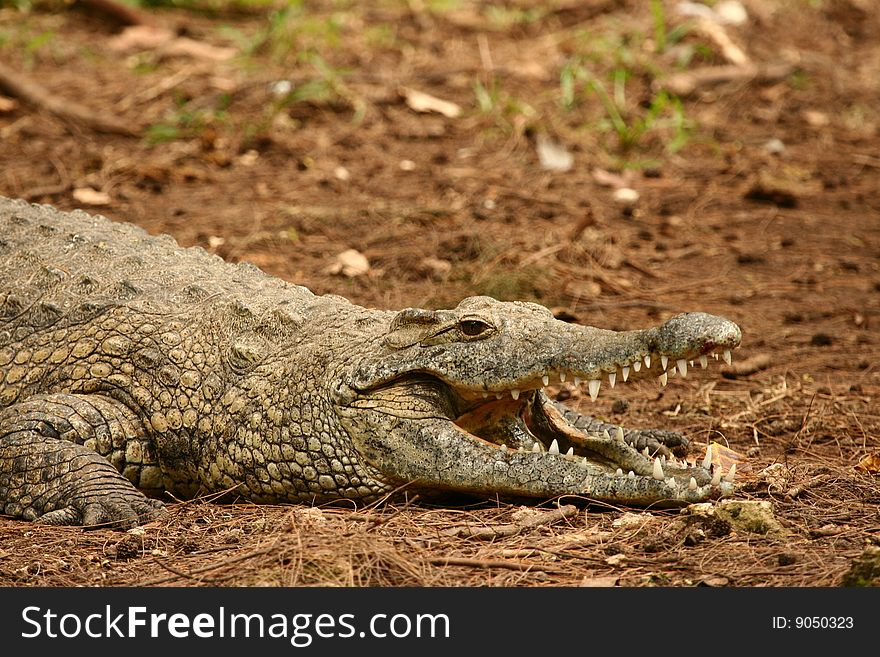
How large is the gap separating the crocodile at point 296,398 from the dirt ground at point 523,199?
0.16 m

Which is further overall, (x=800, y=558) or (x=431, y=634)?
(x=800, y=558)

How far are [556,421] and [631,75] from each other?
7.70m

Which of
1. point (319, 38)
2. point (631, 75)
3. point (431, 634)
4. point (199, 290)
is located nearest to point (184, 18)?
point (319, 38)

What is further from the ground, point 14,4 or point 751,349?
point 14,4

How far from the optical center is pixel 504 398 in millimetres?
4719

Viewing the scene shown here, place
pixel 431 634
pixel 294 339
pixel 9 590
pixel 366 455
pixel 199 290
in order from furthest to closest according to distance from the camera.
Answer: pixel 199 290 < pixel 294 339 < pixel 366 455 < pixel 9 590 < pixel 431 634

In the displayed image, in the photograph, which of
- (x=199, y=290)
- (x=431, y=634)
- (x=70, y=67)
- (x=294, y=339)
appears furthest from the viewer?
(x=70, y=67)

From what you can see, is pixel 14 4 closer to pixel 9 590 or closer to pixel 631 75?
pixel 631 75

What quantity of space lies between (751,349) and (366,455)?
9.81 ft

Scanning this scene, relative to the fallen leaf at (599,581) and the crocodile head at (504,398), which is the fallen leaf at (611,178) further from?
the fallen leaf at (599,581)

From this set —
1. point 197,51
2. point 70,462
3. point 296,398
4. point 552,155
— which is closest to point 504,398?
point 296,398

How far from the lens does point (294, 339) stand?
5066 mm

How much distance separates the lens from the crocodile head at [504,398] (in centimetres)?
439

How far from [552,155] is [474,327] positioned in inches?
231
